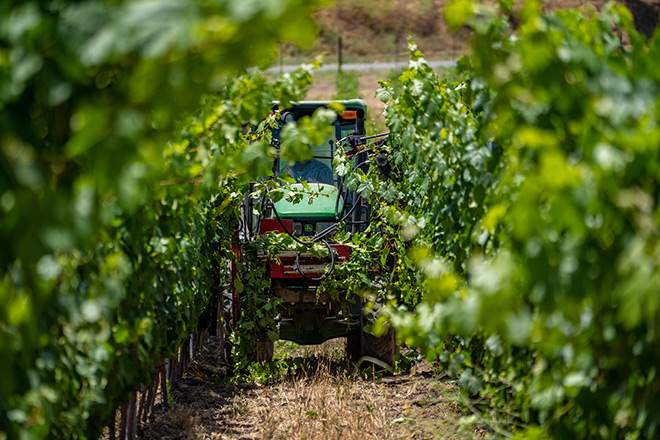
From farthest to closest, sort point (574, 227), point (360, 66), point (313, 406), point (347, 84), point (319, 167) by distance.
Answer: point (360, 66)
point (347, 84)
point (319, 167)
point (313, 406)
point (574, 227)

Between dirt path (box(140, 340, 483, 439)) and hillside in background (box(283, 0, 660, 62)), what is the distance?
27960 mm

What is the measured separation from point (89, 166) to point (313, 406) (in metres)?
3.67

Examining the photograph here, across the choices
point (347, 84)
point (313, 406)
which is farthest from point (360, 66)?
point (313, 406)

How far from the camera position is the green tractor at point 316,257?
630cm

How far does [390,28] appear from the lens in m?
37.5

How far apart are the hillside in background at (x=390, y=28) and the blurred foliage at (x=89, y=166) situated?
3110 cm

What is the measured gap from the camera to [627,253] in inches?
66.8

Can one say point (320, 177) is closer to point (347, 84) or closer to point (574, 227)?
point (574, 227)

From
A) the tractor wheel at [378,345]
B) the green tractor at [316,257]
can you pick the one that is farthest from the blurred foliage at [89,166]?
the tractor wheel at [378,345]

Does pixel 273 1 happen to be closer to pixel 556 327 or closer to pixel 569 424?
pixel 556 327

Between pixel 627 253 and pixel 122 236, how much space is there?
2107mm

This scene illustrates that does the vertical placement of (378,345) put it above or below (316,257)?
below

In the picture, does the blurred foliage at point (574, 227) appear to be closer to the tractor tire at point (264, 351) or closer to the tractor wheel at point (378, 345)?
the tractor wheel at point (378, 345)

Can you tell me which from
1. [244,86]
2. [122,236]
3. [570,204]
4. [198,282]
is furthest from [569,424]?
[198,282]
